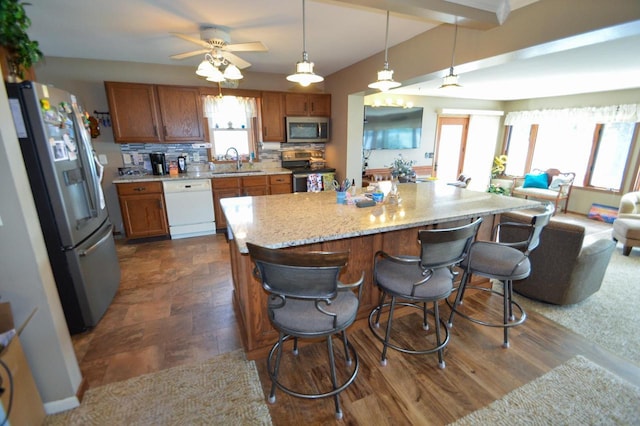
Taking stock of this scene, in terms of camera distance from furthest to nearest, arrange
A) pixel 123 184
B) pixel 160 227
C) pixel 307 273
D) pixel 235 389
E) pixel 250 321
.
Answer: pixel 160 227 < pixel 123 184 < pixel 250 321 < pixel 235 389 < pixel 307 273

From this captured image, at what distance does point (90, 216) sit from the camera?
7.54 ft

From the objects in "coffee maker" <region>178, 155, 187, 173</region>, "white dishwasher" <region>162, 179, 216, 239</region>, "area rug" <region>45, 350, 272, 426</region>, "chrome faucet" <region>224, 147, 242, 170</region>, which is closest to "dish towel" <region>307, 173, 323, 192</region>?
"chrome faucet" <region>224, 147, 242, 170</region>

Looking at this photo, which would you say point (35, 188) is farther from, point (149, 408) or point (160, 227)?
point (160, 227)

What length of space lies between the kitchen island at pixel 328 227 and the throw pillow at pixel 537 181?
4960 mm

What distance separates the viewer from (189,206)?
13.5 feet

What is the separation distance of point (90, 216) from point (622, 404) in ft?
12.5

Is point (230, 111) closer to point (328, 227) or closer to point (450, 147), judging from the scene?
point (328, 227)

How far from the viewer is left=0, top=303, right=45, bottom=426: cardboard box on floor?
3.93 feet

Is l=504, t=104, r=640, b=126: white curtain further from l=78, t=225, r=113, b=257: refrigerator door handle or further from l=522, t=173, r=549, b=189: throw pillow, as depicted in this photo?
l=78, t=225, r=113, b=257: refrigerator door handle

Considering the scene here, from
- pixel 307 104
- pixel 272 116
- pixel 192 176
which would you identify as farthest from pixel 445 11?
pixel 192 176

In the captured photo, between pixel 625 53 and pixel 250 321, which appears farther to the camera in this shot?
pixel 625 53

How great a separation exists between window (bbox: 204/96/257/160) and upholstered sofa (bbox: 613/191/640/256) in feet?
18.0

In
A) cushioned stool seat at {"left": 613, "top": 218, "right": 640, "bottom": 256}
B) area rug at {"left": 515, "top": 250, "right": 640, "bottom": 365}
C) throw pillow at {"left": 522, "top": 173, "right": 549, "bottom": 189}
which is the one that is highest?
throw pillow at {"left": 522, "top": 173, "right": 549, "bottom": 189}

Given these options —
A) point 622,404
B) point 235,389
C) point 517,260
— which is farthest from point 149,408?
point 622,404
